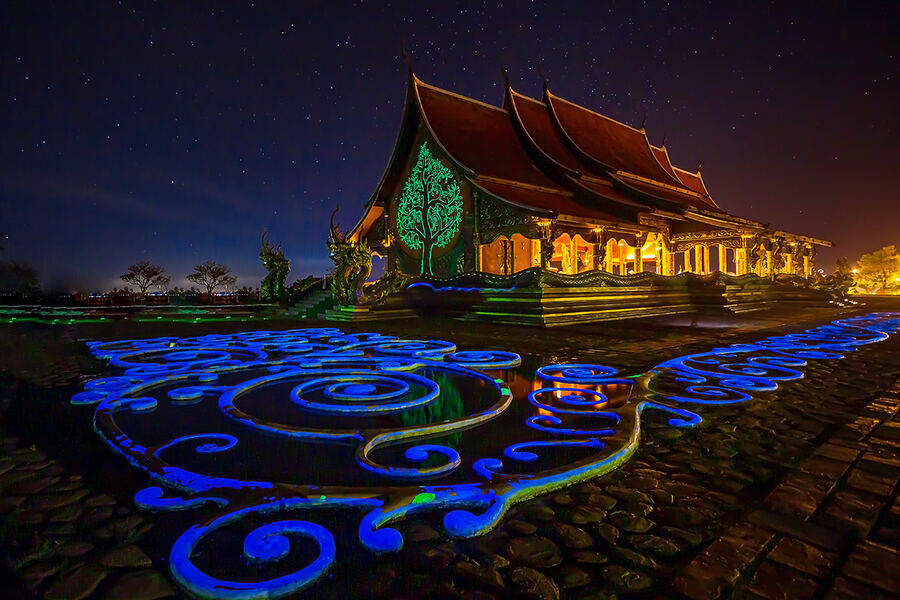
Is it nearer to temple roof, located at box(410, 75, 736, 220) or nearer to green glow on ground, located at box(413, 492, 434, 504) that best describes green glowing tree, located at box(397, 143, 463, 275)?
temple roof, located at box(410, 75, 736, 220)

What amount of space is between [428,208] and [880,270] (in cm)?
3491

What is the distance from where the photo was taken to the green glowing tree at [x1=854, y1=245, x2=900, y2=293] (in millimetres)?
30594

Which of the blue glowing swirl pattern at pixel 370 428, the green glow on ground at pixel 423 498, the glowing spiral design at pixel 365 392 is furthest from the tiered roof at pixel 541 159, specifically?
the green glow on ground at pixel 423 498

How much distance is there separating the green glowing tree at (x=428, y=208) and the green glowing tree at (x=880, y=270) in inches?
1274

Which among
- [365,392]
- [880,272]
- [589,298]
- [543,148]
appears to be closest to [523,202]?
[589,298]

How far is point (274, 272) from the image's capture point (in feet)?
42.1

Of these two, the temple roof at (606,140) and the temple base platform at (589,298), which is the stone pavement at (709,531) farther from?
the temple roof at (606,140)

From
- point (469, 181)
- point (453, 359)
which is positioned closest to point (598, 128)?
point (469, 181)

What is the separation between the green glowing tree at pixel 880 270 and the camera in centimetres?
3059

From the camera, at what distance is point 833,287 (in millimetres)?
15180

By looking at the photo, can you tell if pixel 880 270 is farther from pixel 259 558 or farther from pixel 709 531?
pixel 259 558

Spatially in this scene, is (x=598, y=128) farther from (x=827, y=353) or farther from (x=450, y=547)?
(x=450, y=547)

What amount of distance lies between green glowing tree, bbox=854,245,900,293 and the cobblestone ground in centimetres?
3925

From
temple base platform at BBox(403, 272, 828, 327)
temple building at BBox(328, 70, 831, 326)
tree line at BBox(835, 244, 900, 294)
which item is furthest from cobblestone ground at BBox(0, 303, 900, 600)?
tree line at BBox(835, 244, 900, 294)
